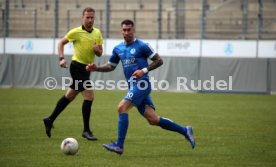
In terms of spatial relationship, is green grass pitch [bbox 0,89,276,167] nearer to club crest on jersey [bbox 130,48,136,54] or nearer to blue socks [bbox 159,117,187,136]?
blue socks [bbox 159,117,187,136]

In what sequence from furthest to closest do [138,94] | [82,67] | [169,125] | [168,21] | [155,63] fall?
[168,21], [82,67], [169,125], [155,63], [138,94]

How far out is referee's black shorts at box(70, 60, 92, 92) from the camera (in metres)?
11.4

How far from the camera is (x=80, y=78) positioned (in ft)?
37.6

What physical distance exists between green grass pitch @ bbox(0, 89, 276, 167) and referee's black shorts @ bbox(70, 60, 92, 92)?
942mm

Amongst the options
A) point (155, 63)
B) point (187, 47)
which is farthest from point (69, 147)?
point (187, 47)

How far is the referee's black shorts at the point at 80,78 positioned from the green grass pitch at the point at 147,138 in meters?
0.94

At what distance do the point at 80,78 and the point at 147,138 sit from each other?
66.0 inches

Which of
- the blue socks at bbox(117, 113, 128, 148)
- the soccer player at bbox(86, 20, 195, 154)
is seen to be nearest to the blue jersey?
the soccer player at bbox(86, 20, 195, 154)

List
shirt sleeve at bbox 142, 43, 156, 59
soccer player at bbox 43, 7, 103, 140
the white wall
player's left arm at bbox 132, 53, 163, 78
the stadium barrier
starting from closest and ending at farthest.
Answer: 1. player's left arm at bbox 132, 53, 163, 78
2. shirt sleeve at bbox 142, 43, 156, 59
3. soccer player at bbox 43, 7, 103, 140
4. the stadium barrier
5. the white wall

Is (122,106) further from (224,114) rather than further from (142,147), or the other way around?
(224,114)

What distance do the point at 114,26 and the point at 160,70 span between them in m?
4.79

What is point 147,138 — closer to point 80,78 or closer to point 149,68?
point 80,78

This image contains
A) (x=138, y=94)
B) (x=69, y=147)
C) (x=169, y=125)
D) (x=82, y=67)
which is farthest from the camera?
(x=82, y=67)

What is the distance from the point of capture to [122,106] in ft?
30.3
